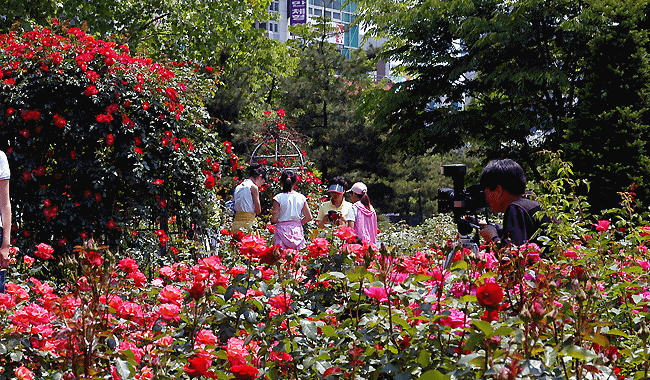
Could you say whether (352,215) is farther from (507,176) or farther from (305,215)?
(507,176)

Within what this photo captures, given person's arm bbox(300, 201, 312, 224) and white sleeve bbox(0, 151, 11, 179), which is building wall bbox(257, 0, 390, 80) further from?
white sleeve bbox(0, 151, 11, 179)

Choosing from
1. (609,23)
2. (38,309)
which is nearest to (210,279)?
(38,309)

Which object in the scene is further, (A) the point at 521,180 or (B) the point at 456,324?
(A) the point at 521,180

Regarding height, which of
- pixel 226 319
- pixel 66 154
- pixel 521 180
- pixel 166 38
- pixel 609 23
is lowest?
pixel 226 319

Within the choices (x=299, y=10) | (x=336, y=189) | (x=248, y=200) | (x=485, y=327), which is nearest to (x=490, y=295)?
(x=485, y=327)

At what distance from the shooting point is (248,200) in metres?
6.80

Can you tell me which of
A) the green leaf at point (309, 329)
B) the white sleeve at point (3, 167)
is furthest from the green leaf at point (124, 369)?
the white sleeve at point (3, 167)

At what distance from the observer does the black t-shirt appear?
337cm

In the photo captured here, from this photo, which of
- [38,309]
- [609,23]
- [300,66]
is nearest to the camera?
[38,309]

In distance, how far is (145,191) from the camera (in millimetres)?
6027

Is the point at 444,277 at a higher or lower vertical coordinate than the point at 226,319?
higher

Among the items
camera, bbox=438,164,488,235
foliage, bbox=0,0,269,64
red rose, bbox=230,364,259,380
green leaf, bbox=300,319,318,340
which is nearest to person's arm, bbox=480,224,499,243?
camera, bbox=438,164,488,235

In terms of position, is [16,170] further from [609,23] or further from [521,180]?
[609,23]

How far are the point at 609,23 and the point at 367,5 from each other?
6.35m
